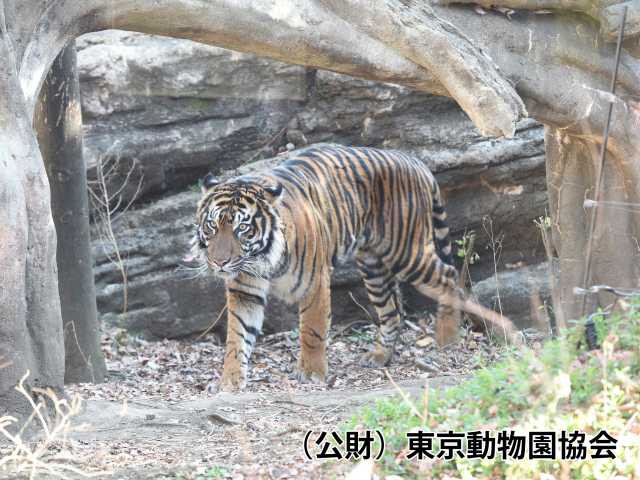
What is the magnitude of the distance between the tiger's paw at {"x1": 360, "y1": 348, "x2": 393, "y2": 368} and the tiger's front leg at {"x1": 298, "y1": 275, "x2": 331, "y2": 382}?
2.95 feet

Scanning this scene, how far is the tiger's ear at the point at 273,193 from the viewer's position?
22.5 ft

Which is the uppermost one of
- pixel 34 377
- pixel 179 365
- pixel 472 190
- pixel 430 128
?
pixel 430 128

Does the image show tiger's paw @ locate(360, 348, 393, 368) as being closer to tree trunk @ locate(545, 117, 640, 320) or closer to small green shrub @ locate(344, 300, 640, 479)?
tree trunk @ locate(545, 117, 640, 320)

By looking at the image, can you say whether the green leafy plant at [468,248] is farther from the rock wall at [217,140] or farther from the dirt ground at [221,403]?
the dirt ground at [221,403]

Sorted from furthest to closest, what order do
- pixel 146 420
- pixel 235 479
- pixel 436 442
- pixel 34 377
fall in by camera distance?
pixel 146 420 → pixel 34 377 → pixel 235 479 → pixel 436 442

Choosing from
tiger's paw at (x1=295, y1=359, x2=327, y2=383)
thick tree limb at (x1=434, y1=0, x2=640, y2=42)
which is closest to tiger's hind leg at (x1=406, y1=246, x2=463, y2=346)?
tiger's paw at (x1=295, y1=359, x2=327, y2=383)

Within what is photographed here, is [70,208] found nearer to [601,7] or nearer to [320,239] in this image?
[320,239]

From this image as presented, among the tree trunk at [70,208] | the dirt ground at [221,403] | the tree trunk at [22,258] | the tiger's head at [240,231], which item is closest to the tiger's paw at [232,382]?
the dirt ground at [221,403]

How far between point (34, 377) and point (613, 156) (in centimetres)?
438

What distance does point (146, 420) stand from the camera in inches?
204

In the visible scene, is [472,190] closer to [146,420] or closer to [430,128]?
[430,128]

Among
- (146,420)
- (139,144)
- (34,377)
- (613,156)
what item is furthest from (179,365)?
(613,156)

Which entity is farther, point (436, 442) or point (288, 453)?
point (288, 453)

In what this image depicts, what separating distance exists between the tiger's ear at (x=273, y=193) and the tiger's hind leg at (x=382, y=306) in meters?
1.57
